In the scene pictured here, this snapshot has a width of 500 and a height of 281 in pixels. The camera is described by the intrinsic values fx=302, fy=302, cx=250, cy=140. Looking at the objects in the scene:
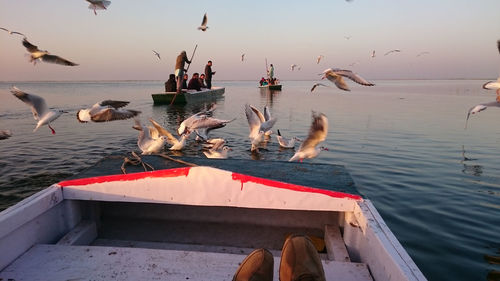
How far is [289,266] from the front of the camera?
6.74 feet

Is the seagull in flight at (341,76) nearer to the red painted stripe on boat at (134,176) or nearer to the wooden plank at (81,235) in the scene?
the red painted stripe on boat at (134,176)

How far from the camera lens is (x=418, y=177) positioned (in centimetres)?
677

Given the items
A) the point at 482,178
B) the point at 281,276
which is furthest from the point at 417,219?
the point at 281,276

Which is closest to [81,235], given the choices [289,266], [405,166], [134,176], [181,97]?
[134,176]

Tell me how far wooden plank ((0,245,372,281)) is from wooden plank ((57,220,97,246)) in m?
0.40

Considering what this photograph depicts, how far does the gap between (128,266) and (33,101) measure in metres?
5.29

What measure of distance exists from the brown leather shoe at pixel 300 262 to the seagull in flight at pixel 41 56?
675cm

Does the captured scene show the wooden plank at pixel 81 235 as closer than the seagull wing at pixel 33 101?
Yes

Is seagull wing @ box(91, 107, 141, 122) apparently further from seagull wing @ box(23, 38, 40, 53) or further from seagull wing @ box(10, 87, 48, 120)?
seagull wing @ box(23, 38, 40, 53)

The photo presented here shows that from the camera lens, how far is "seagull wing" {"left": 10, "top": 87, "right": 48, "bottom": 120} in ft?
19.1

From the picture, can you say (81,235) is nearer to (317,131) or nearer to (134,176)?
(134,176)

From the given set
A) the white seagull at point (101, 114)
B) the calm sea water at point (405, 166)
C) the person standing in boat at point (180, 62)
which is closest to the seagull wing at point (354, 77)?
the calm sea water at point (405, 166)

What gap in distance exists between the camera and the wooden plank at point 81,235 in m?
2.98

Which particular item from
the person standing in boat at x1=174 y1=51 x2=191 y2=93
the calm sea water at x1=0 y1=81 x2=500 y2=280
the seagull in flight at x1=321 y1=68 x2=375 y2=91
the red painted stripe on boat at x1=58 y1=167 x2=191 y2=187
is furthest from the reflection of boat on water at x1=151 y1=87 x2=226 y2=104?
the red painted stripe on boat at x1=58 y1=167 x2=191 y2=187
